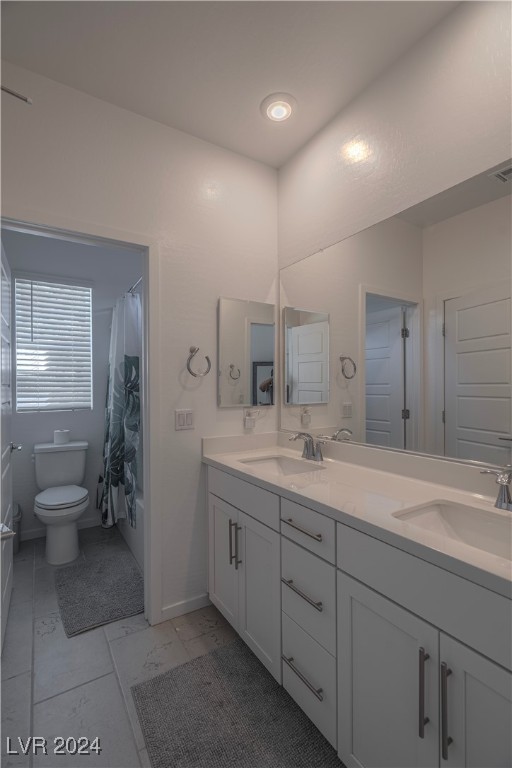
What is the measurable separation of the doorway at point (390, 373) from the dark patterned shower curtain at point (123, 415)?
1625mm

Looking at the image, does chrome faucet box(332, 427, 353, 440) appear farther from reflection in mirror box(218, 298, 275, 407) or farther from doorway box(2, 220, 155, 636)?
doorway box(2, 220, 155, 636)

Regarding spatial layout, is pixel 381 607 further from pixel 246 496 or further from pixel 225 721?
pixel 225 721

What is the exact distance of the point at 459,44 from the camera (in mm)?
1291

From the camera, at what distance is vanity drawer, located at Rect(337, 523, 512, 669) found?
724 millimetres

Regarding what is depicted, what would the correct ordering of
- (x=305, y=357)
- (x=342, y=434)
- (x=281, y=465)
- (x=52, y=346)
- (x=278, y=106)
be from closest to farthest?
(x=278, y=106) < (x=342, y=434) < (x=281, y=465) < (x=305, y=357) < (x=52, y=346)

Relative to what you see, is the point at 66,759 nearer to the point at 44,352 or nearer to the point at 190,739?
the point at 190,739

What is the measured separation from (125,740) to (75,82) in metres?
2.65

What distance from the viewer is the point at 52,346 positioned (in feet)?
9.73

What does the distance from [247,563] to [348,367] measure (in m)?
1.04

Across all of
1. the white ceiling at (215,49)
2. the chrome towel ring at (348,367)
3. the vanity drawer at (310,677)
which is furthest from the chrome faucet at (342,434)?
the white ceiling at (215,49)

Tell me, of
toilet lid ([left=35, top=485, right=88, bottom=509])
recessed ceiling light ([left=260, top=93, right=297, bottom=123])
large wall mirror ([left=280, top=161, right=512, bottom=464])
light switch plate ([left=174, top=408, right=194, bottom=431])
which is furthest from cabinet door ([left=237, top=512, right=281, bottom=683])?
recessed ceiling light ([left=260, top=93, right=297, bottom=123])

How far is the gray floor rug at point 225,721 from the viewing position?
3.92 feet

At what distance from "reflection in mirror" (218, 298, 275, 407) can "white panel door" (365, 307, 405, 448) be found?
2.26 feet

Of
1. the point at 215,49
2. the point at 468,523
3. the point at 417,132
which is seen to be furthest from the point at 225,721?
the point at 215,49
